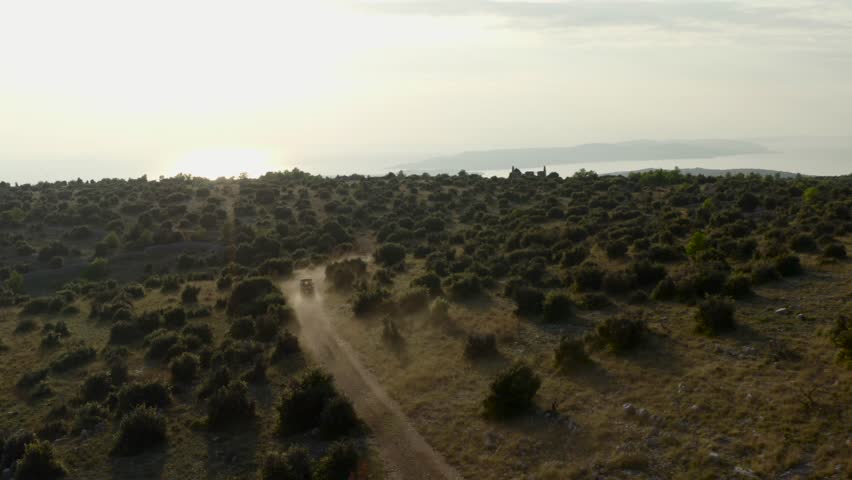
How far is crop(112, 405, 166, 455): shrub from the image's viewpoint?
1753 cm

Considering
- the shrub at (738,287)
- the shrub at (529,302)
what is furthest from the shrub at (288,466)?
the shrub at (738,287)

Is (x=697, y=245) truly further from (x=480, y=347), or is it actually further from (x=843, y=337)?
(x=480, y=347)

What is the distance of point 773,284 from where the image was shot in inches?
906

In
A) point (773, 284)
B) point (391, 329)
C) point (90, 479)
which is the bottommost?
point (90, 479)

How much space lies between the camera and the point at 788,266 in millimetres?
23766

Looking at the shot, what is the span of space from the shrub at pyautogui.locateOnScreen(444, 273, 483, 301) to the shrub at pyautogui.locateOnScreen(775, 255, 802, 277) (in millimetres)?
12783

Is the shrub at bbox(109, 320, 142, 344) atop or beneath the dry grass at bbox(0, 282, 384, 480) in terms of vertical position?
atop

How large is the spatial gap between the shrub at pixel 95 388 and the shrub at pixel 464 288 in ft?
49.0

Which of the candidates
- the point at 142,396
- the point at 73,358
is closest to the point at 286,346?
the point at 142,396

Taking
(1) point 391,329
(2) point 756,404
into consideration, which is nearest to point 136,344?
(1) point 391,329

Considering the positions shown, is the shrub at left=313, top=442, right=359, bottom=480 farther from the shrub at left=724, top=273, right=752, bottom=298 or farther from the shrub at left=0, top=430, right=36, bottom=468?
the shrub at left=724, top=273, right=752, bottom=298

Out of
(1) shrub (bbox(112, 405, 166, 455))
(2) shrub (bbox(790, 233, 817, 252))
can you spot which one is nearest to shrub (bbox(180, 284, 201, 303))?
(1) shrub (bbox(112, 405, 166, 455))

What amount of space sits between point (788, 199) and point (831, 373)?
33519 mm

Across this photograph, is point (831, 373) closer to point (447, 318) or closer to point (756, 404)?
point (756, 404)
